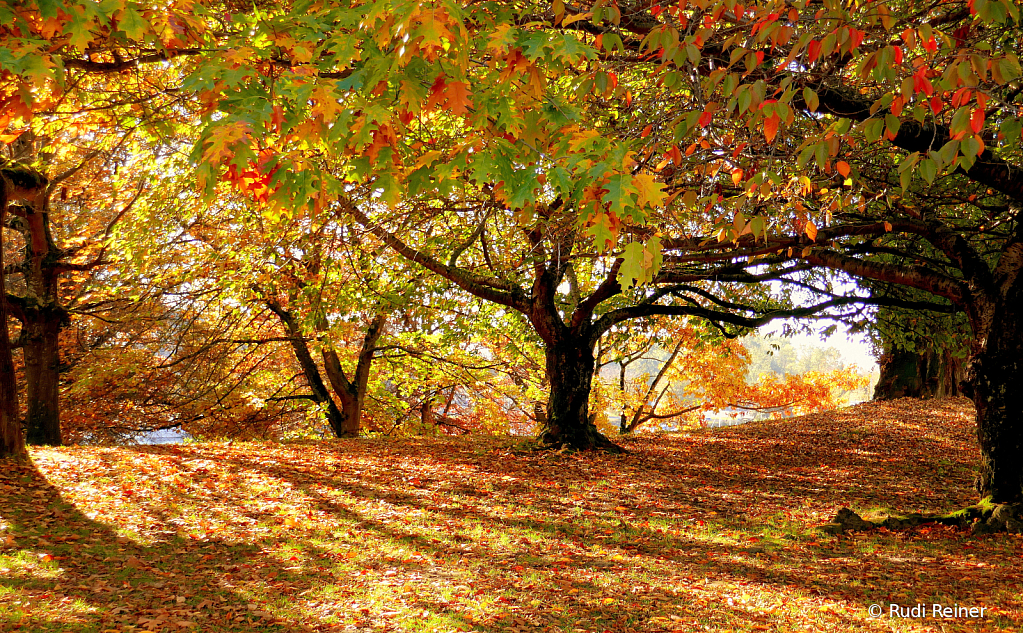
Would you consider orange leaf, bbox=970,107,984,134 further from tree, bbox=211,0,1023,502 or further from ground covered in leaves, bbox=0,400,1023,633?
ground covered in leaves, bbox=0,400,1023,633

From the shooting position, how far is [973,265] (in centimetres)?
831

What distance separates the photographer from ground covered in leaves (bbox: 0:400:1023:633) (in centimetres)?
519

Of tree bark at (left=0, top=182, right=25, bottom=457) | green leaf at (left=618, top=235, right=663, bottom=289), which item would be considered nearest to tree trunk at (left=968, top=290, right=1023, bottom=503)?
Answer: green leaf at (left=618, top=235, right=663, bottom=289)

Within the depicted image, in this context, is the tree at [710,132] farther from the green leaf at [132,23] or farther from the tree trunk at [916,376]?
the tree trunk at [916,376]

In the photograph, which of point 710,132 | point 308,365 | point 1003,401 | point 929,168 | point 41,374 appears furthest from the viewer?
point 308,365

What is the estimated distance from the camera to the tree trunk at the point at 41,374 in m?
13.2

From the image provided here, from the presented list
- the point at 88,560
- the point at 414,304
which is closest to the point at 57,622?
the point at 88,560

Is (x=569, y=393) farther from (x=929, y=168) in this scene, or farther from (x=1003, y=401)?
(x=929, y=168)

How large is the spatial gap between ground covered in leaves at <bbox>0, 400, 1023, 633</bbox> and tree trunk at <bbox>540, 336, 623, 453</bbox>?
0.55 meters

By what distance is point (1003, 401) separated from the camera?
789cm

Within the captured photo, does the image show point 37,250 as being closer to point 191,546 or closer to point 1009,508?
point 191,546

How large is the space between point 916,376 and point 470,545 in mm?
18056

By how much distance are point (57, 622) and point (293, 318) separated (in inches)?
453

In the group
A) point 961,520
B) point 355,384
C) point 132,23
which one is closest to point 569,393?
point 961,520
